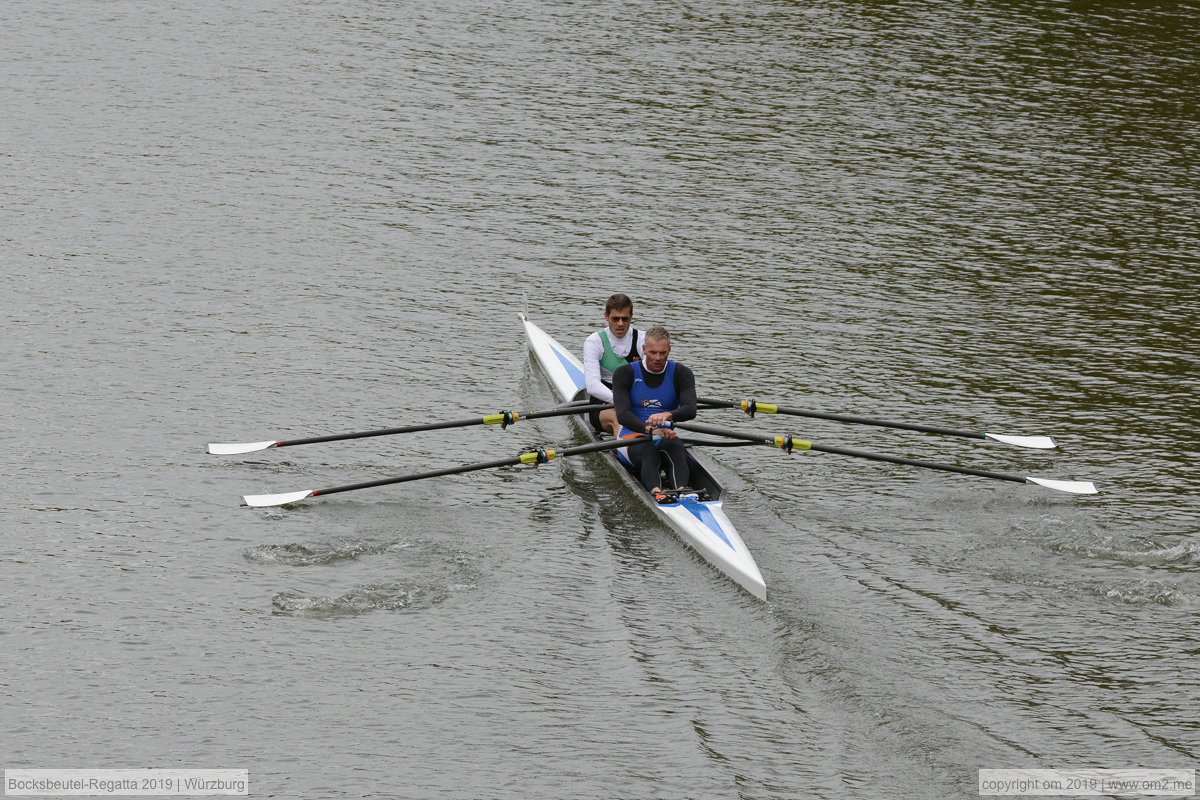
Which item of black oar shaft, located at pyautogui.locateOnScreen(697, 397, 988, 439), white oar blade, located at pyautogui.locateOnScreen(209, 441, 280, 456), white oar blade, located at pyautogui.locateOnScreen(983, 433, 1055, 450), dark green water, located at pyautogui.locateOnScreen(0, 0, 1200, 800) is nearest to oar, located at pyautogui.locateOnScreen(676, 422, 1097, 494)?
dark green water, located at pyautogui.locateOnScreen(0, 0, 1200, 800)

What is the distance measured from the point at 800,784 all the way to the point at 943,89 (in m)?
22.7

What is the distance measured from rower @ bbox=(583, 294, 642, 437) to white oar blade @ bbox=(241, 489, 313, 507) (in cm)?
314

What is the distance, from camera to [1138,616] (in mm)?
11430

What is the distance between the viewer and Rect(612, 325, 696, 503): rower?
1305 cm

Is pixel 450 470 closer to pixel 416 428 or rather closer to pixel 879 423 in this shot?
pixel 416 428

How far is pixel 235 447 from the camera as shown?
14.3 m

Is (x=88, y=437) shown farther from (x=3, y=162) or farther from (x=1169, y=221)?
(x=1169, y=221)

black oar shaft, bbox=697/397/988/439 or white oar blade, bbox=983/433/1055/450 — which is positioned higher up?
black oar shaft, bbox=697/397/988/439

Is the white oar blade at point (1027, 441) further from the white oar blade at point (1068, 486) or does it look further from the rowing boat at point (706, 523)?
the rowing boat at point (706, 523)

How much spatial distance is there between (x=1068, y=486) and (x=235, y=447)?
816cm

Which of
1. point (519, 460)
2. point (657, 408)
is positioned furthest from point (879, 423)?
point (519, 460)

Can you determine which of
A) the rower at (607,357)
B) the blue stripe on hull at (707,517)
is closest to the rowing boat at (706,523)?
the blue stripe on hull at (707,517)

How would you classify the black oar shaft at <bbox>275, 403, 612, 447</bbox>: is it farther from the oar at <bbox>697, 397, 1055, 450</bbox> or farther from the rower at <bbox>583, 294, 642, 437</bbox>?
the oar at <bbox>697, 397, 1055, 450</bbox>

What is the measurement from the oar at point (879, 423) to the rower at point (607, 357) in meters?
0.92
